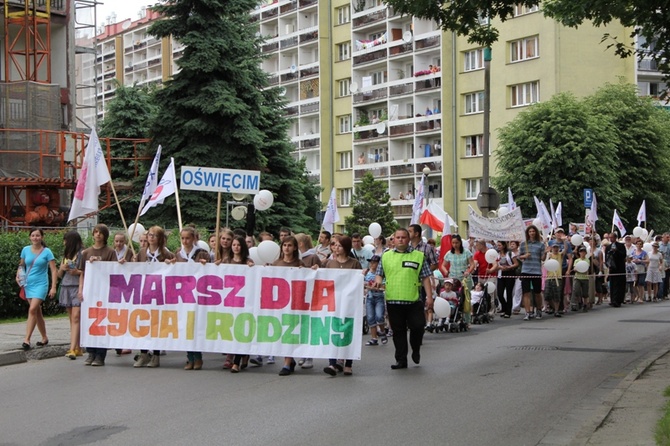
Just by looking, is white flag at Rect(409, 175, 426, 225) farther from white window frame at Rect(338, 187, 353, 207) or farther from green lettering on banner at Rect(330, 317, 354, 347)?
white window frame at Rect(338, 187, 353, 207)

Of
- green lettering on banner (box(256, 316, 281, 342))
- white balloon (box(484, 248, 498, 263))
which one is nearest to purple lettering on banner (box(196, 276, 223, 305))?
green lettering on banner (box(256, 316, 281, 342))

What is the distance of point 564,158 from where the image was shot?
2127 inches

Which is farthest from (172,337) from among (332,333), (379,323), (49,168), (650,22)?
(49,168)

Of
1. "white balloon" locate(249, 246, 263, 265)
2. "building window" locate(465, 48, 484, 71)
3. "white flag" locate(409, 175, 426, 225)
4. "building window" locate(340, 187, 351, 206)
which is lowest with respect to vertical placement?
"white balloon" locate(249, 246, 263, 265)

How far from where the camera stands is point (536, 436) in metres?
9.19

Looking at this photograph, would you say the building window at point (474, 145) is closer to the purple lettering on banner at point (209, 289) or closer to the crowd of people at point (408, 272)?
the crowd of people at point (408, 272)

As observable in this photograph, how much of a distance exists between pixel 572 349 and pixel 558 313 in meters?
8.21

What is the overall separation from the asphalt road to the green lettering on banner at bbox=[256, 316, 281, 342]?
1.46ft

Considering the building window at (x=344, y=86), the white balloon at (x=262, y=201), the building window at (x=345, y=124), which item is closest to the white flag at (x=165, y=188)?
the white balloon at (x=262, y=201)

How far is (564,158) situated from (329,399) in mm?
44577

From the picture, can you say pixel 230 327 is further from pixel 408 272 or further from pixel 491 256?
pixel 491 256

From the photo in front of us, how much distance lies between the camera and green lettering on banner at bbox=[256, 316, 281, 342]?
1395 centimetres

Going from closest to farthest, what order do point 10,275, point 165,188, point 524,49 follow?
point 165,188 < point 10,275 < point 524,49

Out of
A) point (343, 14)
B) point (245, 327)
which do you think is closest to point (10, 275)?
point (245, 327)
